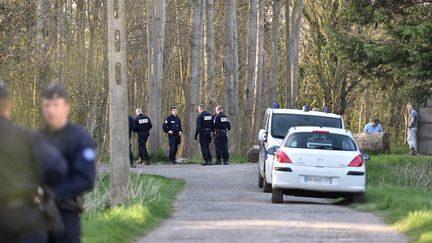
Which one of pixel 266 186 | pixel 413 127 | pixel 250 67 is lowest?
pixel 266 186

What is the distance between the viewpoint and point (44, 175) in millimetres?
6297

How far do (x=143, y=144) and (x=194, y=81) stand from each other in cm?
854

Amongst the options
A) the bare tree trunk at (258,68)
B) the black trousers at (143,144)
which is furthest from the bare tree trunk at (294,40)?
the black trousers at (143,144)

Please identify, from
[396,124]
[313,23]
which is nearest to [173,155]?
[313,23]

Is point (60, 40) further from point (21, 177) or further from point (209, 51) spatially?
point (21, 177)

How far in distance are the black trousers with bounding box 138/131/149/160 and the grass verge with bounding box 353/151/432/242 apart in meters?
7.28

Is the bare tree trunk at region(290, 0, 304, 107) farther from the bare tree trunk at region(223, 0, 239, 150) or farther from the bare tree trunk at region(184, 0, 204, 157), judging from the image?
the bare tree trunk at region(184, 0, 204, 157)

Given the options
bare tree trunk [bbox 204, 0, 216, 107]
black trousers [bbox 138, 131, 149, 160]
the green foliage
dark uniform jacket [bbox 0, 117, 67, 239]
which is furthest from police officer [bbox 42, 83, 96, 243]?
bare tree trunk [bbox 204, 0, 216, 107]

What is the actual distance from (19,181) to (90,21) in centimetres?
3485

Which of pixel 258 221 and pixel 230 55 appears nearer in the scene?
pixel 258 221

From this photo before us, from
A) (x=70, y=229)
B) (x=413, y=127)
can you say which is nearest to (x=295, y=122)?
(x=413, y=127)

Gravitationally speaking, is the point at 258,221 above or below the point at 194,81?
below

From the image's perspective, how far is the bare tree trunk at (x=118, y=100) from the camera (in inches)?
671

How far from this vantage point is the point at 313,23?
60.2m
